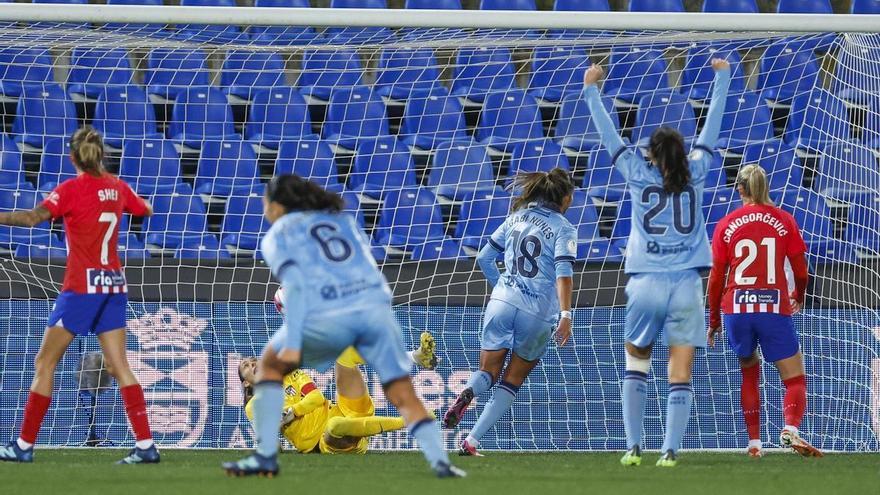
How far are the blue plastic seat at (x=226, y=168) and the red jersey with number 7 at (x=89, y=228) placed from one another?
3832mm

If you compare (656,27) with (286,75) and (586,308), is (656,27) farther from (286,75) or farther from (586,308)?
(286,75)

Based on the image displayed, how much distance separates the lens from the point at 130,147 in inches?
442

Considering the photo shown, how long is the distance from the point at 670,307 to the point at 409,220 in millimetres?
4357

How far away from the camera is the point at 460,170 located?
11297 millimetres

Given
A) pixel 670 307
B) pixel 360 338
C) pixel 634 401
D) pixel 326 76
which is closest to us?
pixel 360 338

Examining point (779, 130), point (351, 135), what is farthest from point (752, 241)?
point (351, 135)

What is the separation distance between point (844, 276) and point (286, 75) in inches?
215

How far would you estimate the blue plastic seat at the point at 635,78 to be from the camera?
11.2 metres

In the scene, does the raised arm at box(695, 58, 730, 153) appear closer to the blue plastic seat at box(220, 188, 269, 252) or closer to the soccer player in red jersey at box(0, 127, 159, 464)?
the soccer player in red jersey at box(0, 127, 159, 464)

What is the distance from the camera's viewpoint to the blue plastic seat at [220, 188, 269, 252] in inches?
411

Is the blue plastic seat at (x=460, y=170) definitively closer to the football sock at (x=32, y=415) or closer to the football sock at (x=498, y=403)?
the football sock at (x=498, y=403)

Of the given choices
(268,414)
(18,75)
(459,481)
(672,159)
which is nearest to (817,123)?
(672,159)

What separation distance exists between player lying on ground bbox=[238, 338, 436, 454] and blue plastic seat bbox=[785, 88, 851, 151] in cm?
391

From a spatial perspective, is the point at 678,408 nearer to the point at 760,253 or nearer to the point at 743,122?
the point at 760,253
